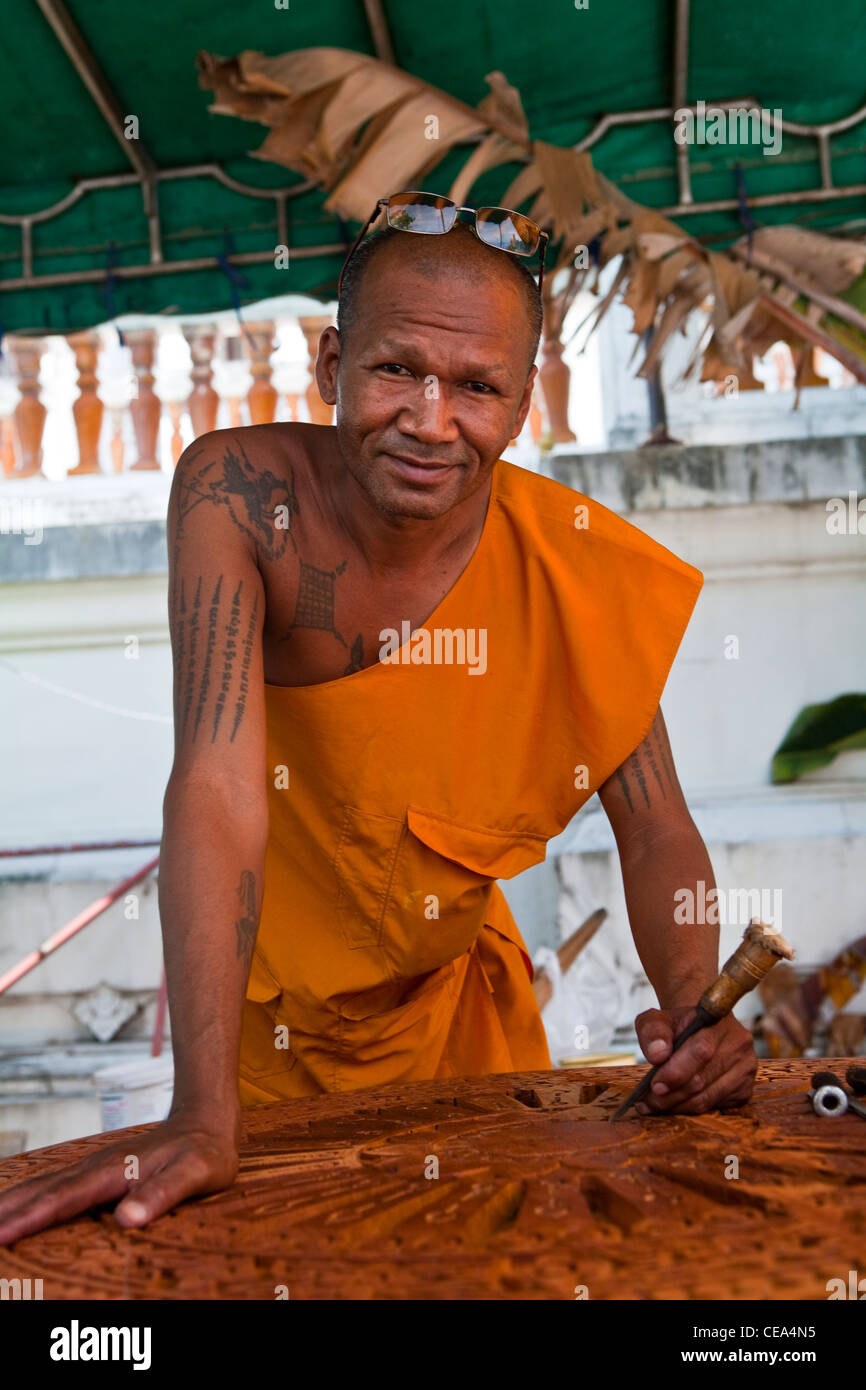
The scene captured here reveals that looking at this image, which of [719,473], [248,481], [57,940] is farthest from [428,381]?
[719,473]

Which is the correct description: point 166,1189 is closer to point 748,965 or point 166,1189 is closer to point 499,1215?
point 499,1215

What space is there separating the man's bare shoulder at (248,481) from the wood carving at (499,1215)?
0.78 metres

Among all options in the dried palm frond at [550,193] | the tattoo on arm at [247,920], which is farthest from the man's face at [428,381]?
the dried palm frond at [550,193]

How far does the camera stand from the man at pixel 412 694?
1604mm

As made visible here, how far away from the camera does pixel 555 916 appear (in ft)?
14.3

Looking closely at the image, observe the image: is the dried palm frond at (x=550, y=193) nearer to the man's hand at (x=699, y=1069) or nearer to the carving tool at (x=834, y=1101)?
the man's hand at (x=699, y=1069)

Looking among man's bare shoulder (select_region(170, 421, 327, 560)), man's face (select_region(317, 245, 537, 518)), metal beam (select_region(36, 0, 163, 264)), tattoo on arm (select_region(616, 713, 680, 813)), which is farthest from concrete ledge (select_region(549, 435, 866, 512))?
man's face (select_region(317, 245, 537, 518))

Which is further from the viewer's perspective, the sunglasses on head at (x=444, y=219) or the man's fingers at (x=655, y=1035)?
the sunglasses on head at (x=444, y=219)

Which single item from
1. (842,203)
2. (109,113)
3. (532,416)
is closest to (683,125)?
(842,203)

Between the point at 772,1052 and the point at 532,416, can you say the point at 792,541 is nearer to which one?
the point at 532,416

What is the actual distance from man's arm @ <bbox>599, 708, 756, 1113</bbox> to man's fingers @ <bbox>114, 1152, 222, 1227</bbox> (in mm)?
550

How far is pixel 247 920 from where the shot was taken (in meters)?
1.49
